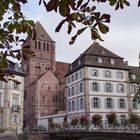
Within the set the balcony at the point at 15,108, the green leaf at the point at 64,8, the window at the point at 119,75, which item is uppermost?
the window at the point at 119,75

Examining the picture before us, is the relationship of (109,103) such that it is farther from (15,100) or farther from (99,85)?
(15,100)

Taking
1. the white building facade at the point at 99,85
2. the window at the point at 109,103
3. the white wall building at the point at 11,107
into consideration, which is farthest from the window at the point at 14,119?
the window at the point at 109,103

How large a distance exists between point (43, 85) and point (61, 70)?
11.3 meters

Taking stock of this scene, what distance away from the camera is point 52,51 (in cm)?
8994

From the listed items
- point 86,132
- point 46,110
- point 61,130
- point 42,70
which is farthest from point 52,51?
point 86,132

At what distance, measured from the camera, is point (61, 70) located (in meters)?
89.6

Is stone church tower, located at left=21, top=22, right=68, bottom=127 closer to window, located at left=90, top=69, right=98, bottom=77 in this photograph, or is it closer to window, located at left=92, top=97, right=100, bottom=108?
window, located at left=90, top=69, right=98, bottom=77

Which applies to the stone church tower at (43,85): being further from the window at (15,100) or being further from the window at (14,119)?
the window at (14,119)

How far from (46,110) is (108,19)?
75945 mm

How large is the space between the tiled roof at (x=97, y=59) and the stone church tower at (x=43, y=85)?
57.5ft

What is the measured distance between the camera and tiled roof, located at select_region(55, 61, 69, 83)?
275 ft

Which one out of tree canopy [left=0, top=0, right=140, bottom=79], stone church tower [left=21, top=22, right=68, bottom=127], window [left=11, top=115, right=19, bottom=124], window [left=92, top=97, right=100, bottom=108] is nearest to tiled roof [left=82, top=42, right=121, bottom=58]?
window [left=92, top=97, right=100, bottom=108]

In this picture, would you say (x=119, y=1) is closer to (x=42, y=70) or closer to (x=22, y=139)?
(x=22, y=139)

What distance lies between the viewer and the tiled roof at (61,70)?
83.9 meters
